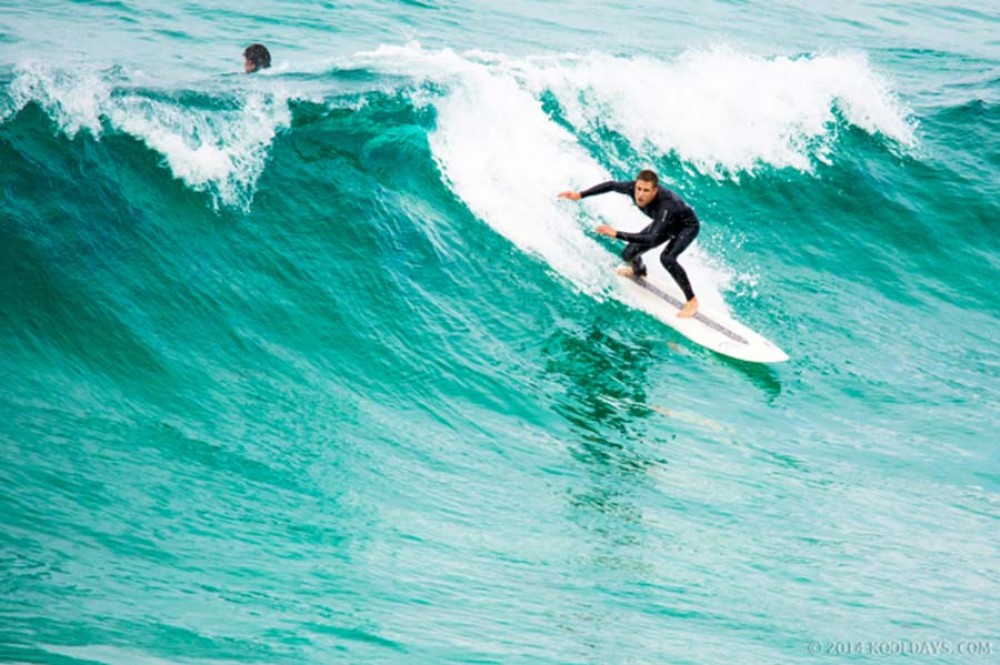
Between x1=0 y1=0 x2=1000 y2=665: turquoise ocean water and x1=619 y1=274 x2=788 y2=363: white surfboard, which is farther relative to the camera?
x1=619 y1=274 x2=788 y2=363: white surfboard

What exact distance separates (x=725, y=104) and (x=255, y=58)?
6.21 meters

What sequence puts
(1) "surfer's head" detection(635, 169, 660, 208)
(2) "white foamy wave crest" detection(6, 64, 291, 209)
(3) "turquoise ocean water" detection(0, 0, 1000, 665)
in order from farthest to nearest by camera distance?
(2) "white foamy wave crest" detection(6, 64, 291, 209) → (1) "surfer's head" detection(635, 169, 660, 208) → (3) "turquoise ocean water" detection(0, 0, 1000, 665)

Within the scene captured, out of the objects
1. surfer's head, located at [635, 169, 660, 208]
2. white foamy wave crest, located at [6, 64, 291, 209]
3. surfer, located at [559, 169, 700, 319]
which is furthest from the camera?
white foamy wave crest, located at [6, 64, 291, 209]

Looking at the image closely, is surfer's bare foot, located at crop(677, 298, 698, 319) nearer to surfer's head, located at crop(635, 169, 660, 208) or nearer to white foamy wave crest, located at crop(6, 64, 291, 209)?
surfer's head, located at crop(635, 169, 660, 208)

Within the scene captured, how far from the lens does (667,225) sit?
10.5m

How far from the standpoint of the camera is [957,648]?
667 centimetres

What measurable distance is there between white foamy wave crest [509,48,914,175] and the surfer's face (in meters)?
3.81

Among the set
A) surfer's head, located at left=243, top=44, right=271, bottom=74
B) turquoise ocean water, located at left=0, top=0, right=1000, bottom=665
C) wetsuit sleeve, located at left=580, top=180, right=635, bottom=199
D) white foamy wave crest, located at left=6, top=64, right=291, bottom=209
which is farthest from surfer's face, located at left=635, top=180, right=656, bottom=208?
surfer's head, located at left=243, top=44, right=271, bottom=74

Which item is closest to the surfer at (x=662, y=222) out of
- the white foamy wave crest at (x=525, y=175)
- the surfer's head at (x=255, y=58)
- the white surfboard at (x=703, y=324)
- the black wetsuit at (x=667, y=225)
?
the black wetsuit at (x=667, y=225)

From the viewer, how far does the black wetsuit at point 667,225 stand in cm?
1039

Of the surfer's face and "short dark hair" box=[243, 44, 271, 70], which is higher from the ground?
"short dark hair" box=[243, 44, 271, 70]

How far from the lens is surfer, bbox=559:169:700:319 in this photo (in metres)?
10.3

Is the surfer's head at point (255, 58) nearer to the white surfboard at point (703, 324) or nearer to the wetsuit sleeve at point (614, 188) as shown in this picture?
the wetsuit sleeve at point (614, 188)

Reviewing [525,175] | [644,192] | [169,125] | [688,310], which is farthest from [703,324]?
[169,125]
